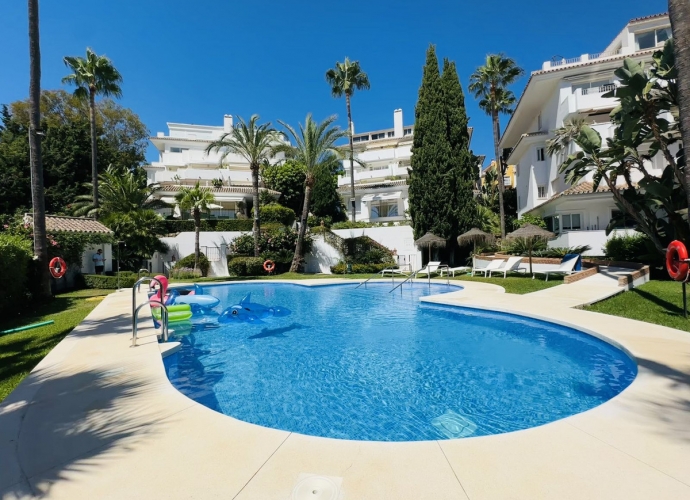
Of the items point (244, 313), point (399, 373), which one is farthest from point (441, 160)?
point (399, 373)

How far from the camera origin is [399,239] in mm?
Answer: 27828

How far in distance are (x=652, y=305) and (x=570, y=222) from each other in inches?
615

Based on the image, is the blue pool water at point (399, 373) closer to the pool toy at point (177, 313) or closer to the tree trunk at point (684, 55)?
the pool toy at point (177, 313)

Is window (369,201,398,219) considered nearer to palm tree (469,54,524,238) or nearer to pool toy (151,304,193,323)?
palm tree (469,54,524,238)

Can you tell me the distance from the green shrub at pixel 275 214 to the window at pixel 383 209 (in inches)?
545

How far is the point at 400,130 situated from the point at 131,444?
59.7 meters

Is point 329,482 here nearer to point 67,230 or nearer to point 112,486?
point 112,486

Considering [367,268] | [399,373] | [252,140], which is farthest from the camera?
[367,268]

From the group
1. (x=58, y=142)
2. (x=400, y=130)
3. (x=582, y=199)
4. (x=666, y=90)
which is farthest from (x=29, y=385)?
(x=400, y=130)

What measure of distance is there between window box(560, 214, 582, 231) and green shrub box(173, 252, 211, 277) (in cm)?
2656

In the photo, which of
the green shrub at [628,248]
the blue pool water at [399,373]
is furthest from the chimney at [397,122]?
the blue pool water at [399,373]

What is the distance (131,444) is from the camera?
329 centimetres

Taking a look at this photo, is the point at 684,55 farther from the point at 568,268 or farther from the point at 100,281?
the point at 100,281

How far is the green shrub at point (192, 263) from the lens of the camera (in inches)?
1027
